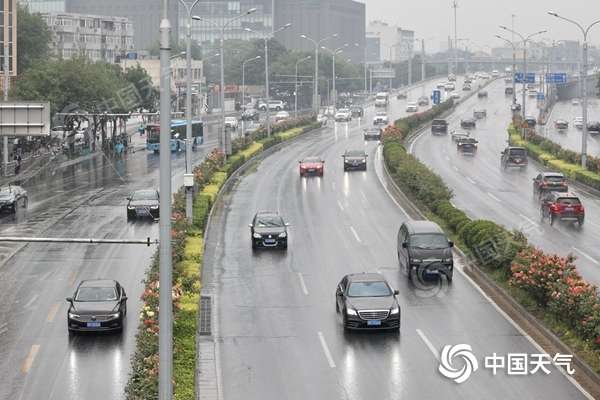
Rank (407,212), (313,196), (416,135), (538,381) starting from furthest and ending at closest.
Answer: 1. (416,135)
2. (313,196)
3. (407,212)
4. (538,381)

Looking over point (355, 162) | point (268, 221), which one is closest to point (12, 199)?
point (268, 221)

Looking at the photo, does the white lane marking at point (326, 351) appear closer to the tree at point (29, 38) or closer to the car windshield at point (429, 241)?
the car windshield at point (429, 241)

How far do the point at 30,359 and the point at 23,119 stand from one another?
7172 mm

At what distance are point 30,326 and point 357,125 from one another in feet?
322

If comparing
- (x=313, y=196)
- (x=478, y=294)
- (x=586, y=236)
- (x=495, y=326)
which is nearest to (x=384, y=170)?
(x=313, y=196)

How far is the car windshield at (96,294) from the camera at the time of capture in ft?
104

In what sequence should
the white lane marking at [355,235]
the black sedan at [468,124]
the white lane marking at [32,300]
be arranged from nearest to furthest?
the white lane marking at [32,300]
the white lane marking at [355,235]
the black sedan at [468,124]

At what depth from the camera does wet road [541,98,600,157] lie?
102m

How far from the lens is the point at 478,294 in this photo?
36.1 meters

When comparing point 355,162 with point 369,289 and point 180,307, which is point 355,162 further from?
point 180,307

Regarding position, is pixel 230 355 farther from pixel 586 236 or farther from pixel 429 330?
pixel 586 236

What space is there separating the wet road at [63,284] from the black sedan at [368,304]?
6.08 meters

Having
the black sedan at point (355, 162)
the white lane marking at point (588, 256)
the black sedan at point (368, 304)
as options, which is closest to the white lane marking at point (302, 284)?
the black sedan at point (368, 304)

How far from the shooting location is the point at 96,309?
1225 inches
